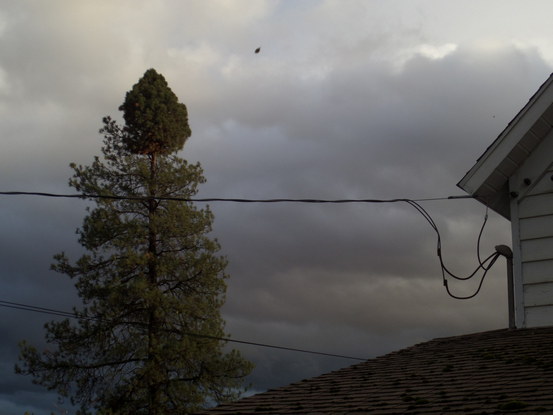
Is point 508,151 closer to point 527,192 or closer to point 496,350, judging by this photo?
point 527,192

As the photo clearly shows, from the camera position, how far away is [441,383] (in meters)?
7.30

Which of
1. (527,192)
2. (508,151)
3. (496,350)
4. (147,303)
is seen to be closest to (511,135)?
(508,151)

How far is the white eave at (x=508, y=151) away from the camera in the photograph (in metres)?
9.35

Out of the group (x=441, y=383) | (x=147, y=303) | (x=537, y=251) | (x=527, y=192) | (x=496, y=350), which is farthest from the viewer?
(x=147, y=303)

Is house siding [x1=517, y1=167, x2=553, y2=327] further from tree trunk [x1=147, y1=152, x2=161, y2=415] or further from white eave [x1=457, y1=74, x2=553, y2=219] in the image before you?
tree trunk [x1=147, y1=152, x2=161, y2=415]

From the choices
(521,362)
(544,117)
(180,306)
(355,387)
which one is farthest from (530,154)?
(180,306)

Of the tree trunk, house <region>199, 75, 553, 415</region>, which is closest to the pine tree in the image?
the tree trunk

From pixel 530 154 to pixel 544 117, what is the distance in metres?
0.49

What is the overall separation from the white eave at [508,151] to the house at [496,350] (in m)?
0.01

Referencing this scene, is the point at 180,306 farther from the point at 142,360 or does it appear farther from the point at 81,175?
the point at 81,175

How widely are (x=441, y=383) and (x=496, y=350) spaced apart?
1.42 meters

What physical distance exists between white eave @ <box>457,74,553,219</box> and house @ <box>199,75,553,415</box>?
13 millimetres

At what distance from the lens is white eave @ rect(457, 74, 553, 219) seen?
9.35 m

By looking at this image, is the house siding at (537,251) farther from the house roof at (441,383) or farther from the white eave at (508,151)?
the white eave at (508,151)
